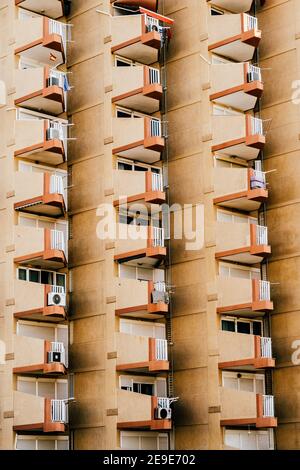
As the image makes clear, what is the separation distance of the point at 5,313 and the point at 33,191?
6.01 meters

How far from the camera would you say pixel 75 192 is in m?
59.2

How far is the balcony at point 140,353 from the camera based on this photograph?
2175 inches

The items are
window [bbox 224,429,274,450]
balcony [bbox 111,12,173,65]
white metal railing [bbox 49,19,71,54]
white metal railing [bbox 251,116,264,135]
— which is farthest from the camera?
white metal railing [bbox 49,19,71,54]

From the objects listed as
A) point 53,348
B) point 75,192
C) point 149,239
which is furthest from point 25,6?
point 53,348

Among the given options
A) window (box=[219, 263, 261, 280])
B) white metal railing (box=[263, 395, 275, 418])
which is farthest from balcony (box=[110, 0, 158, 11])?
white metal railing (box=[263, 395, 275, 418])

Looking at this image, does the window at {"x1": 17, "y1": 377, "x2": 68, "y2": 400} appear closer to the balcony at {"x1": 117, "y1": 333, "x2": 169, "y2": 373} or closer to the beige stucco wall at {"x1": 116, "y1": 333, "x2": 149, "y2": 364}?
the balcony at {"x1": 117, "y1": 333, "x2": 169, "y2": 373}

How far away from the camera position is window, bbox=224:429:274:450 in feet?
180

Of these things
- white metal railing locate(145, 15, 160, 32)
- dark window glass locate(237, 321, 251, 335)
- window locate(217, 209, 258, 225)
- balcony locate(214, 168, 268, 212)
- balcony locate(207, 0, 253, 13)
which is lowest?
dark window glass locate(237, 321, 251, 335)

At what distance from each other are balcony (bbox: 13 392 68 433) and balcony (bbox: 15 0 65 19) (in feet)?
65.2

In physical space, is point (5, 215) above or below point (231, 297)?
above

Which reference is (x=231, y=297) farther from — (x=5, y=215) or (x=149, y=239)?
(x=5, y=215)

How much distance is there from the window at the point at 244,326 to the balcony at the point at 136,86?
1163 centimetres

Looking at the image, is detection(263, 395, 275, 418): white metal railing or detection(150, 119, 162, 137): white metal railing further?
detection(150, 119, 162, 137): white metal railing

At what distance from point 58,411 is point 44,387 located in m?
2.01
